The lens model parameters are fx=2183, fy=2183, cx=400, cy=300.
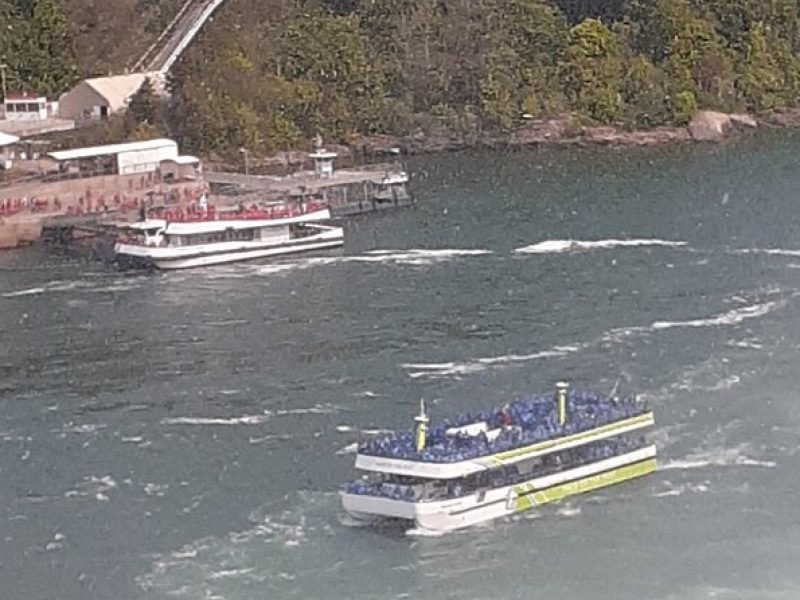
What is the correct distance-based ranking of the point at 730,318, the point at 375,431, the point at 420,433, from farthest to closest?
the point at 730,318
the point at 375,431
the point at 420,433

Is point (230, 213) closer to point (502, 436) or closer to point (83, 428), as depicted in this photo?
point (83, 428)

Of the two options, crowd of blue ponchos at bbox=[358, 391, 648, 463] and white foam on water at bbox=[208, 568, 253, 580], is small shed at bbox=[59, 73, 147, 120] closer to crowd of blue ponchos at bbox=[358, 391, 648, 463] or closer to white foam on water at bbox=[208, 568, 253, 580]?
crowd of blue ponchos at bbox=[358, 391, 648, 463]

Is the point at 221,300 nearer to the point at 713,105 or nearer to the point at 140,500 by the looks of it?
the point at 140,500

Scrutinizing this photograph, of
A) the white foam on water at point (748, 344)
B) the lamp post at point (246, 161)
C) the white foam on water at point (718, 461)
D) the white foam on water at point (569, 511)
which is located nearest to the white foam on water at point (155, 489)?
the white foam on water at point (569, 511)

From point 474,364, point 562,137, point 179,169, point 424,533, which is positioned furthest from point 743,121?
point 424,533

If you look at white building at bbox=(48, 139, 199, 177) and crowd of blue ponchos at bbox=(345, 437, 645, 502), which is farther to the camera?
white building at bbox=(48, 139, 199, 177)

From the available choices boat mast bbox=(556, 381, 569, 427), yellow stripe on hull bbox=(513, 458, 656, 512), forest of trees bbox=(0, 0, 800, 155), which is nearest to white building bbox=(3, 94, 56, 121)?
forest of trees bbox=(0, 0, 800, 155)

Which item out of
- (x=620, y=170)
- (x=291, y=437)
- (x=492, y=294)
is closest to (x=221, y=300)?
(x=492, y=294)
